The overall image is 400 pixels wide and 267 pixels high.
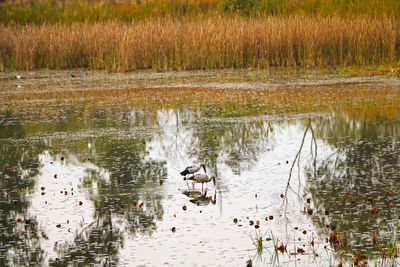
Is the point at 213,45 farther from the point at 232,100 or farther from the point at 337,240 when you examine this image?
the point at 337,240

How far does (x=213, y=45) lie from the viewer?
53.2 ft

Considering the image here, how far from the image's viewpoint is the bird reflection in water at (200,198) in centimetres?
544

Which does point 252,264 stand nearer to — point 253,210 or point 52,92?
point 253,210

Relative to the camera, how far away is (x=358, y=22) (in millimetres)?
15992

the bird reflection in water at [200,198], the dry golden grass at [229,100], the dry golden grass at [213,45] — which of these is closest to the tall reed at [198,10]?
the dry golden grass at [213,45]

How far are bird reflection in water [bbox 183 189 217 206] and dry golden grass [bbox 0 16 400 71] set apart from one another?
33.8 feet

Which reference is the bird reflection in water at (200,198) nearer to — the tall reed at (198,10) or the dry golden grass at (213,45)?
the dry golden grass at (213,45)

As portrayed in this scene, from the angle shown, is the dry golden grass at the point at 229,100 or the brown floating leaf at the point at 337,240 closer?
the brown floating leaf at the point at 337,240

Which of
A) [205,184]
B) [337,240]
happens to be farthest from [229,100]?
[337,240]

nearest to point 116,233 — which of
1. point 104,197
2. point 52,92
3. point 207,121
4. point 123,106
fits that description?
point 104,197

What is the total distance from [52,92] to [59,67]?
483 cm

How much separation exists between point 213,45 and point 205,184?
10454 millimetres

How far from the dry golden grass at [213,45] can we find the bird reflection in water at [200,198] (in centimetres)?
1032

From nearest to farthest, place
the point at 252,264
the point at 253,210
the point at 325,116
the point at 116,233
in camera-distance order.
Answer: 1. the point at 252,264
2. the point at 116,233
3. the point at 253,210
4. the point at 325,116
